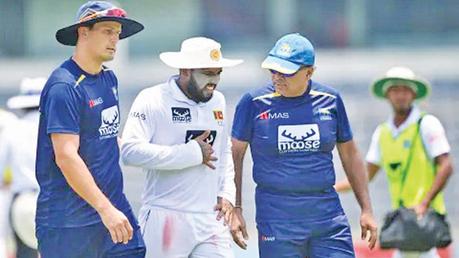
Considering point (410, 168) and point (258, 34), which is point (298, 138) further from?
point (258, 34)

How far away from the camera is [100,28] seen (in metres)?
7.27

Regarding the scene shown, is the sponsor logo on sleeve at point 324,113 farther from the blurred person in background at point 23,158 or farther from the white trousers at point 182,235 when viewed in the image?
the blurred person in background at point 23,158

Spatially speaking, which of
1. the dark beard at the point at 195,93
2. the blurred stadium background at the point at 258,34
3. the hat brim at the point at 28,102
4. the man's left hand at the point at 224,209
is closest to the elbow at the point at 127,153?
the dark beard at the point at 195,93

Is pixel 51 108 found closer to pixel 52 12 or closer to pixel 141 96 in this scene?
pixel 141 96

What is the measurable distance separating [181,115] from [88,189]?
3.91 ft

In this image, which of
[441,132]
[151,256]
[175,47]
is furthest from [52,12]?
[151,256]

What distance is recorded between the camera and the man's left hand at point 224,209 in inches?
314

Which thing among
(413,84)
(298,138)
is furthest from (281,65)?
(413,84)

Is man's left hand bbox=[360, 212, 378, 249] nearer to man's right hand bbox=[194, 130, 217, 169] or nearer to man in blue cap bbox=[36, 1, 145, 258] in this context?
man's right hand bbox=[194, 130, 217, 169]

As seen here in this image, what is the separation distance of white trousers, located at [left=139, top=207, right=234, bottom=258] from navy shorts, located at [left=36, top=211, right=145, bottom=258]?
579 millimetres

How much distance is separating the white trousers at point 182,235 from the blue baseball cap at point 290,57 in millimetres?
953

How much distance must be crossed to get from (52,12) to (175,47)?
2523 mm

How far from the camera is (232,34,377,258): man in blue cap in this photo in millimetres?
8031

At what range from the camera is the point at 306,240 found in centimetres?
805
